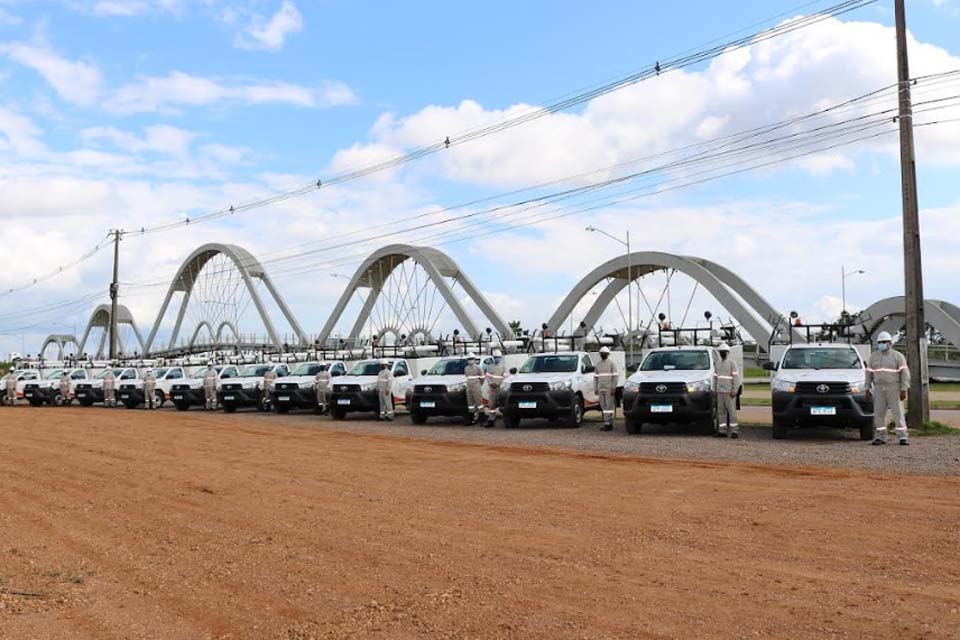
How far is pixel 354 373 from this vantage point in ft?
85.0

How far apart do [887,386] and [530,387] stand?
743 centimetres

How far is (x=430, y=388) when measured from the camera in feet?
72.9

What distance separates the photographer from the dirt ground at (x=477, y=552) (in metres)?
5.43

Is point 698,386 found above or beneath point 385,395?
above

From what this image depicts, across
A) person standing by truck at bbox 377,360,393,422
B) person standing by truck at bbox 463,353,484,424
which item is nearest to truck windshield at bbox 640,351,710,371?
person standing by truck at bbox 463,353,484,424

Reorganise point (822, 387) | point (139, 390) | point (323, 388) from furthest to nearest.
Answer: point (139, 390)
point (323, 388)
point (822, 387)

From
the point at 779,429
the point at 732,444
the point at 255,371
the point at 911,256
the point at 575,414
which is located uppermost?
the point at 911,256

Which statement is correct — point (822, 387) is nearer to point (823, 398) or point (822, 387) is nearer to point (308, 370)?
point (823, 398)

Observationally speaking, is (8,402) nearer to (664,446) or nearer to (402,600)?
(664,446)

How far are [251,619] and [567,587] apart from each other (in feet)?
6.80

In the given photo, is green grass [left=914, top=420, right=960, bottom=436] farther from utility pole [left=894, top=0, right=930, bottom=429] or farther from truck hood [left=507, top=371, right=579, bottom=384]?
truck hood [left=507, top=371, right=579, bottom=384]

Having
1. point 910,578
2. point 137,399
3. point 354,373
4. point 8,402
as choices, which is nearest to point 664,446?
point 910,578

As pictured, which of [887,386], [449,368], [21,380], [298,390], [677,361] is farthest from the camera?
[21,380]

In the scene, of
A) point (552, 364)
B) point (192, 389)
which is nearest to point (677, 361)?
point (552, 364)
